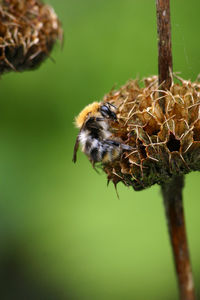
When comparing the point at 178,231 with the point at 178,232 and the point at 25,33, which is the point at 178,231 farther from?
the point at 25,33

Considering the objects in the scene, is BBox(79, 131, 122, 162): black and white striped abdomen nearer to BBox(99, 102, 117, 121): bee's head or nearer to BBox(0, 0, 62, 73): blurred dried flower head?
BBox(99, 102, 117, 121): bee's head

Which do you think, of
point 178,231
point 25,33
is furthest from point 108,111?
point 25,33

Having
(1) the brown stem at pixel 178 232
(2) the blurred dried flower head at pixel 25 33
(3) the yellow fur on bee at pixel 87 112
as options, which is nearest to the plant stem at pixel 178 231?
(1) the brown stem at pixel 178 232

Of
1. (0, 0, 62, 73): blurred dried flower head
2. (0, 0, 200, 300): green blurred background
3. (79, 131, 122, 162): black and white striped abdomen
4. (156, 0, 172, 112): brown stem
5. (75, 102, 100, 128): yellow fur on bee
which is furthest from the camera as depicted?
(0, 0, 200, 300): green blurred background

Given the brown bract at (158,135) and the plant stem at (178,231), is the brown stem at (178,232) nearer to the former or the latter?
the plant stem at (178,231)

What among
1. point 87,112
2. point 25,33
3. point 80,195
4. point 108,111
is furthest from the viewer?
point 80,195

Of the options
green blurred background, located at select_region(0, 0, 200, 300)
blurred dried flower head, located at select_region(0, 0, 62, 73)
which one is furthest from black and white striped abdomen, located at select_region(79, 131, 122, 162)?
green blurred background, located at select_region(0, 0, 200, 300)

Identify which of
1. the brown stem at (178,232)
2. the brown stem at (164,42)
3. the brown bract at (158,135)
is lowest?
the brown stem at (178,232)
